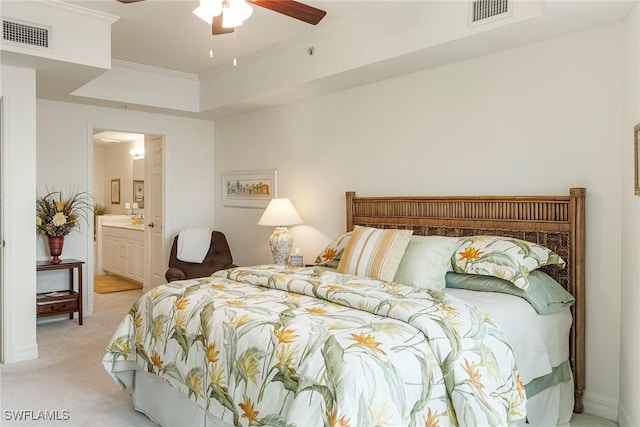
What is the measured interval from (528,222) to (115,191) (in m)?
7.93

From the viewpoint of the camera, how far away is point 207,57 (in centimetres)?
482

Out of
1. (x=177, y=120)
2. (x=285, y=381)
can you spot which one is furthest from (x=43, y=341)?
(x=285, y=381)

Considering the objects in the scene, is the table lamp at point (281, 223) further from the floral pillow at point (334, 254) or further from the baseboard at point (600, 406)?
the baseboard at point (600, 406)

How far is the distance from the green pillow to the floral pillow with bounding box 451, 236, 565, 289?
0.18ft

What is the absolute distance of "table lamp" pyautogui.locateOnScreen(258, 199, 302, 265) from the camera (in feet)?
14.7

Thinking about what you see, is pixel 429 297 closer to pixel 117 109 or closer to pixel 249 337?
pixel 249 337

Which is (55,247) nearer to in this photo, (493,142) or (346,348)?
(346,348)

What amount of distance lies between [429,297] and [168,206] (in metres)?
4.32

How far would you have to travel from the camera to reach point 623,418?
8.44ft

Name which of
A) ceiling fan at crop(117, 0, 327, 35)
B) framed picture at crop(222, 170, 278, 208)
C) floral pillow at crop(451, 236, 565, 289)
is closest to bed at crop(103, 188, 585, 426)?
floral pillow at crop(451, 236, 565, 289)

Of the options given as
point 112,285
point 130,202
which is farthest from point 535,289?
point 130,202

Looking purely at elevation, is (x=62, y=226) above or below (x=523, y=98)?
below

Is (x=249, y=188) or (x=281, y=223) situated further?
(x=249, y=188)

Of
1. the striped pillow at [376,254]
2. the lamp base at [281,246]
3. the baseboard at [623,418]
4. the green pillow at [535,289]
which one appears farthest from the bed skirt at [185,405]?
the lamp base at [281,246]
